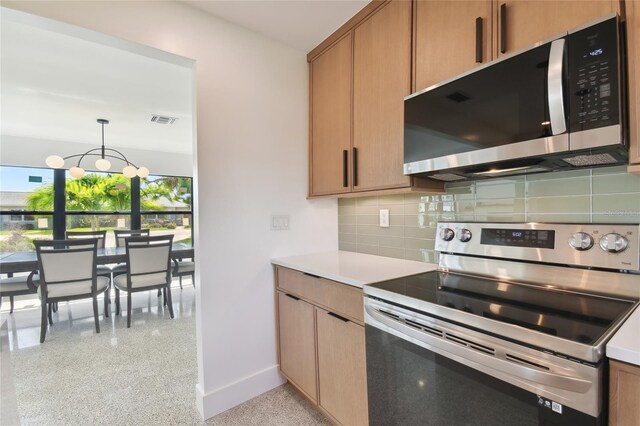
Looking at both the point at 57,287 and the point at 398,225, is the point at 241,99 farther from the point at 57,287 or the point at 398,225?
the point at 57,287

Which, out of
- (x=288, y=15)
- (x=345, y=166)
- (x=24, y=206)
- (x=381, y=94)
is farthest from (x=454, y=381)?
(x=24, y=206)

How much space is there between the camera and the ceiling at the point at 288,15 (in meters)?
1.68

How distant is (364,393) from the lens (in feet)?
4.42

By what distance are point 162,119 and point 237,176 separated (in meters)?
2.55

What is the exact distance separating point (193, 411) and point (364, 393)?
1.13 meters

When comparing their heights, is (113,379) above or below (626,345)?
below

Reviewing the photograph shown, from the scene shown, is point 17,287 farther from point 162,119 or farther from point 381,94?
point 381,94

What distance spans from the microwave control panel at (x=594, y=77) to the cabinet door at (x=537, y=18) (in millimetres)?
80

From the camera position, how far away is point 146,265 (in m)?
3.38

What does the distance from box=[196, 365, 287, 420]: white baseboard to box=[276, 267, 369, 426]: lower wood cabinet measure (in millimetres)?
108

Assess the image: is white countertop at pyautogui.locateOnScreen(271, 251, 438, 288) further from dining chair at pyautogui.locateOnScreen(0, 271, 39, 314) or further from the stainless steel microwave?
dining chair at pyautogui.locateOnScreen(0, 271, 39, 314)

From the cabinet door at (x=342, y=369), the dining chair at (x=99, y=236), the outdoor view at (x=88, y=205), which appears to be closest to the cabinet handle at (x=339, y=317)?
the cabinet door at (x=342, y=369)

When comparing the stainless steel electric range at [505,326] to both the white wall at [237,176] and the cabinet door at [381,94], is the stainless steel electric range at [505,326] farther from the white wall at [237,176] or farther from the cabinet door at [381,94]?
the white wall at [237,176]

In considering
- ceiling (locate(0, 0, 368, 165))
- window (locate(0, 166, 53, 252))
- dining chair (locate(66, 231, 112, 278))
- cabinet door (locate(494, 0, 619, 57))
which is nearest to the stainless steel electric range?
cabinet door (locate(494, 0, 619, 57))
